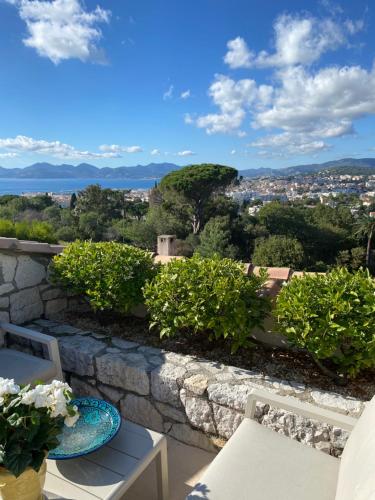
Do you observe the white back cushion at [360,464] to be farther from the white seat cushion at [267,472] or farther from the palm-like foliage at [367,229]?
the palm-like foliage at [367,229]

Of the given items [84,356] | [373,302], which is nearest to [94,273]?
[84,356]

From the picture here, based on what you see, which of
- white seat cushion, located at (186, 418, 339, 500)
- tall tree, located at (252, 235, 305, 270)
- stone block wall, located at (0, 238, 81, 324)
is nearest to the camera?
white seat cushion, located at (186, 418, 339, 500)

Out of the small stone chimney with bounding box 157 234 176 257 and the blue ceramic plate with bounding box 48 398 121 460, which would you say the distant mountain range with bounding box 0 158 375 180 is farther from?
the blue ceramic plate with bounding box 48 398 121 460

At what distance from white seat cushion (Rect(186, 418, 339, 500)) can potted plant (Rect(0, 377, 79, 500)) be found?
559mm

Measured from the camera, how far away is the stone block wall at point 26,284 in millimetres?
2709

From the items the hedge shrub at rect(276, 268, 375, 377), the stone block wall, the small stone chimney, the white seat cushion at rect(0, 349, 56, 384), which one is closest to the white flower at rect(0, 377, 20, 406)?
the white seat cushion at rect(0, 349, 56, 384)

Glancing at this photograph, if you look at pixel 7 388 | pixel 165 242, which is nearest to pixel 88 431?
pixel 7 388

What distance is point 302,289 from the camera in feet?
6.26

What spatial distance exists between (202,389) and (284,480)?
2.40 feet

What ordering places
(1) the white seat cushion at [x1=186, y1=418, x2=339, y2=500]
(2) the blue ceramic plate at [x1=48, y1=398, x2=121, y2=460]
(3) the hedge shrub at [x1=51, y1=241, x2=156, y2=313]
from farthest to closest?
(3) the hedge shrub at [x1=51, y1=241, x2=156, y2=313] < (2) the blue ceramic plate at [x1=48, y1=398, x2=121, y2=460] < (1) the white seat cushion at [x1=186, y1=418, x2=339, y2=500]

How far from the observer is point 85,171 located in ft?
422

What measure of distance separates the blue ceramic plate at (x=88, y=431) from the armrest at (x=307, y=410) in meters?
0.66

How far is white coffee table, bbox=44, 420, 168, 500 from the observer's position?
121 centimetres

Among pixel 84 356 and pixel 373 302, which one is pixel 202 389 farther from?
pixel 373 302
